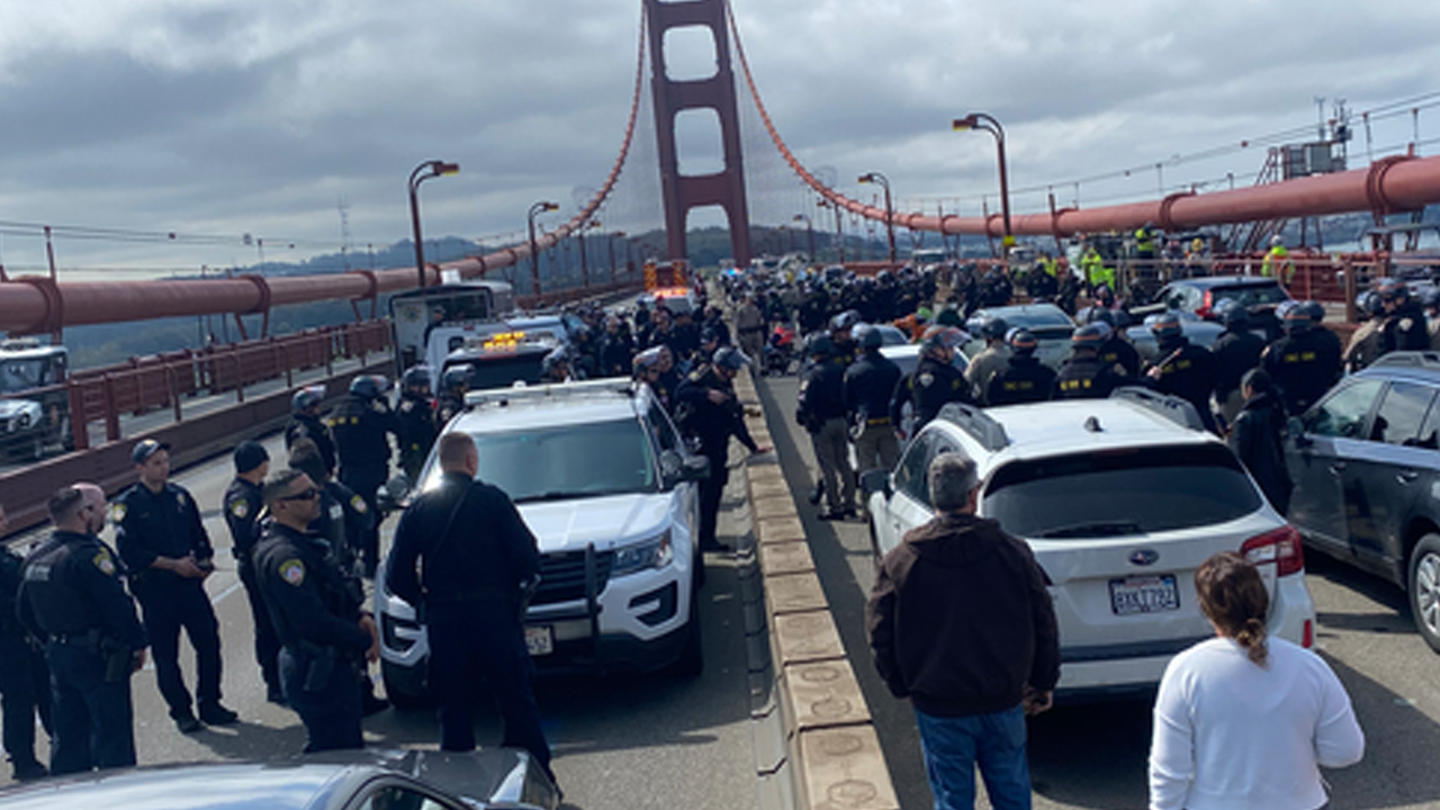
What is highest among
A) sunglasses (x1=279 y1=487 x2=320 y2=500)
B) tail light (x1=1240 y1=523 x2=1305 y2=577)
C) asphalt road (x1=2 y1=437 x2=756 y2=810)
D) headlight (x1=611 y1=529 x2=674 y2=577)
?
→ sunglasses (x1=279 y1=487 x2=320 y2=500)

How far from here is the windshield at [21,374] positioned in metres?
22.5

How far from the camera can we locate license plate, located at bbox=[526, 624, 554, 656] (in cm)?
706

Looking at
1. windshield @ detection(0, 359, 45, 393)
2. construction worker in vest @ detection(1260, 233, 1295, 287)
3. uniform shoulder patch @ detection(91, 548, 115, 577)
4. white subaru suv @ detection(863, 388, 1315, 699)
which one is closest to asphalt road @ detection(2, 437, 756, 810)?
uniform shoulder patch @ detection(91, 548, 115, 577)

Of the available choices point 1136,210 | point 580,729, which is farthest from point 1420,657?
point 1136,210

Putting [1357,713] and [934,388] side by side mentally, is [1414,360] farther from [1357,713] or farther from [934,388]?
[934,388]

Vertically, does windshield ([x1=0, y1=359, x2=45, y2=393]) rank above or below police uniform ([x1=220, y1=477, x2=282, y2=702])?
above

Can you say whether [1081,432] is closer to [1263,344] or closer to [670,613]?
[670,613]

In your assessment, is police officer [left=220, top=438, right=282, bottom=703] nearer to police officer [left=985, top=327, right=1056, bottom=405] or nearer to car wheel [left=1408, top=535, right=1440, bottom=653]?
police officer [left=985, top=327, right=1056, bottom=405]

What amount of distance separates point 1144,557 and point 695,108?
104m

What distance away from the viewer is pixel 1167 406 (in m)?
6.47

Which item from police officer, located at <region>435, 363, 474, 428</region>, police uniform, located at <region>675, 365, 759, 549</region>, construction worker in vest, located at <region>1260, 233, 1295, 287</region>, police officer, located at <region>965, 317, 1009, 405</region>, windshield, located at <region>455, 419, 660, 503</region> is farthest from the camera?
construction worker in vest, located at <region>1260, 233, 1295, 287</region>

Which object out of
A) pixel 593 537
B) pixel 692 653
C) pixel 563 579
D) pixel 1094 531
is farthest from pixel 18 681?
pixel 1094 531

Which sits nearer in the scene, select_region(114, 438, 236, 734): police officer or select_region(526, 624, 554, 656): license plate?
select_region(526, 624, 554, 656): license plate

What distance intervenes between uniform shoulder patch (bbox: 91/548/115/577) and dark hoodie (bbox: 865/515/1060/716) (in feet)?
12.4
